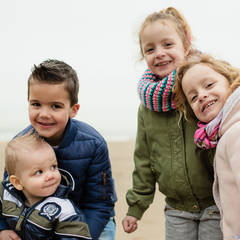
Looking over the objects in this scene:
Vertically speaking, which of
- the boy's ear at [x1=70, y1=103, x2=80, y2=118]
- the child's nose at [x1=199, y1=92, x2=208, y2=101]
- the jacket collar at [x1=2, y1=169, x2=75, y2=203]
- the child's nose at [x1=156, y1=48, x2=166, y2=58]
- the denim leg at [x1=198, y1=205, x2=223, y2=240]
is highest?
the child's nose at [x1=156, y1=48, x2=166, y2=58]

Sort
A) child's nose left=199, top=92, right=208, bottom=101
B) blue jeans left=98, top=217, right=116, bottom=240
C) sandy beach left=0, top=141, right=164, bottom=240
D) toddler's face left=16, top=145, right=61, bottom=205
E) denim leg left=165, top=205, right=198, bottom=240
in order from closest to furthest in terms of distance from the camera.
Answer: child's nose left=199, top=92, right=208, bottom=101, toddler's face left=16, top=145, right=61, bottom=205, denim leg left=165, top=205, right=198, bottom=240, blue jeans left=98, top=217, right=116, bottom=240, sandy beach left=0, top=141, right=164, bottom=240

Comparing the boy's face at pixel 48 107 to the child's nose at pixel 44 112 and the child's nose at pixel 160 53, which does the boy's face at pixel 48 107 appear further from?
the child's nose at pixel 160 53

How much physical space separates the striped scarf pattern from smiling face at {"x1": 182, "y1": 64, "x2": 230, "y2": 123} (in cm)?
11

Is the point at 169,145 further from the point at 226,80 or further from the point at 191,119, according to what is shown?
A: the point at 226,80

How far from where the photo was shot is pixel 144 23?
2.25 meters

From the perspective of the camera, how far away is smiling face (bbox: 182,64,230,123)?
1.87 metres

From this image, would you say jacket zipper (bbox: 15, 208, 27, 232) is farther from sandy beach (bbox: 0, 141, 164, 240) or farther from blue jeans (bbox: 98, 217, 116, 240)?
sandy beach (bbox: 0, 141, 164, 240)

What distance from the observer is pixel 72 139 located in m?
2.20

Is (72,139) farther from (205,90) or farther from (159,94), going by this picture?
(205,90)

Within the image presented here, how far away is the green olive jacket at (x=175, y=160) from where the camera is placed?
209 cm

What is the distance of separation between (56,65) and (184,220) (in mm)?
1196

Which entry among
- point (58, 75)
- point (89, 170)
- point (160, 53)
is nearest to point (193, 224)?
point (89, 170)

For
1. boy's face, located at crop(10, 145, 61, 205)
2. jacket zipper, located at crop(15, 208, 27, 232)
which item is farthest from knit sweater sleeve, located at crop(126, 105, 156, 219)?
jacket zipper, located at crop(15, 208, 27, 232)

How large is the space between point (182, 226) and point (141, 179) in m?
0.39
